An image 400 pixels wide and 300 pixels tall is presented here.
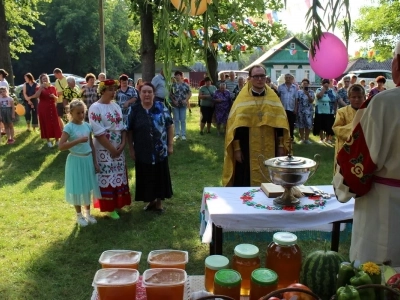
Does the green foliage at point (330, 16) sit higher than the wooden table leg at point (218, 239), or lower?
higher

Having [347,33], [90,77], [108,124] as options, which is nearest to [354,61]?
[90,77]

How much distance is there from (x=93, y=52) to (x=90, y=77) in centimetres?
2818

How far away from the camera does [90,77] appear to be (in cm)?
874

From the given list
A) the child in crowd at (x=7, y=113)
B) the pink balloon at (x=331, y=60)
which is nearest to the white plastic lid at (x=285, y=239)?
the pink balloon at (x=331, y=60)

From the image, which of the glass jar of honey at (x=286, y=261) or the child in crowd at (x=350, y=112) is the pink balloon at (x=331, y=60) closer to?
the child in crowd at (x=350, y=112)

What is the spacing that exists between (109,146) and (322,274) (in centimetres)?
357

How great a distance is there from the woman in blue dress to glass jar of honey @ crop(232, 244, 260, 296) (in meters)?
Result: 3.14

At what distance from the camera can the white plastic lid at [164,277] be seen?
150cm

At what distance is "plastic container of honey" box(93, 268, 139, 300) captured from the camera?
1473mm

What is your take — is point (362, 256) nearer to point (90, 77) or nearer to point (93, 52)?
point (90, 77)

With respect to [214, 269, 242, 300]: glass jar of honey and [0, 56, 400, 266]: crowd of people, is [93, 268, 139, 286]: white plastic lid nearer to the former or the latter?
[214, 269, 242, 300]: glass jar of honey

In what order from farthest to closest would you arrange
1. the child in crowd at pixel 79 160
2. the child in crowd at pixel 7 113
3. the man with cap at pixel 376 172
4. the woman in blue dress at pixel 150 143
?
the child in crowd at pixel 7 113
the woman in blue dress at pixel 150 143
the child in crowd at pixel 79 160
the man with cap at pixel 376 172

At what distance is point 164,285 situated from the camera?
148cm

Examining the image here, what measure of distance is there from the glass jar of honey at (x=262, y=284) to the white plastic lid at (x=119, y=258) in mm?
476
